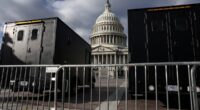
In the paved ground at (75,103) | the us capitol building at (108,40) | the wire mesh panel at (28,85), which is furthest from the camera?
the us capitol building at (108,40)

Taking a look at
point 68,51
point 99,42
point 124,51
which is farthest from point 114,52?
point 68,51

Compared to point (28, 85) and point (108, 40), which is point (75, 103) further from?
point (108, 40)

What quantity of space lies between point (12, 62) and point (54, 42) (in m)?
2.12

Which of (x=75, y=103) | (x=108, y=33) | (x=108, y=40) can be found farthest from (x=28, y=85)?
(x=108, y=33)

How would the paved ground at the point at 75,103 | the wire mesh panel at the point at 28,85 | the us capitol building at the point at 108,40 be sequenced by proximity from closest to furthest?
the paved ground at the point at 75,103, the wire mesh panel at the point at 28,85, the us capitol building at the point at 108,40

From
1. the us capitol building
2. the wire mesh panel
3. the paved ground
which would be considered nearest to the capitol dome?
the us capitol building

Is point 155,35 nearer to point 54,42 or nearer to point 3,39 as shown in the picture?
point 54,42

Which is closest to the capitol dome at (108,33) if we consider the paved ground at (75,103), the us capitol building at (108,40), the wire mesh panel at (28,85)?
the us capitol building at (108,40)

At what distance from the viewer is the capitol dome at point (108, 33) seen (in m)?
79.6

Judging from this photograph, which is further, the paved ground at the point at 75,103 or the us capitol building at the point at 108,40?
the us capitol building at the point at 108,40

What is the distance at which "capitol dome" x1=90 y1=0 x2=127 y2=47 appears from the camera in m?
79.6

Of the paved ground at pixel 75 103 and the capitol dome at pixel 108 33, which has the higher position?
the capitol dome at pixel 108 33

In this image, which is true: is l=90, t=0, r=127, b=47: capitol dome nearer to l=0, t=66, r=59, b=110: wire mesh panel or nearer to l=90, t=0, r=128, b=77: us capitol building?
l=90, t=0, r=128, b=77: us capitol building

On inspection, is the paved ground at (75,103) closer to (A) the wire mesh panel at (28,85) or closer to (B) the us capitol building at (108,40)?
(A) the wire mesh panel at (28,85)
